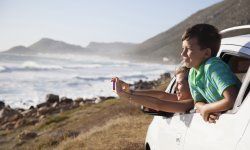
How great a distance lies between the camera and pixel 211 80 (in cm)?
356

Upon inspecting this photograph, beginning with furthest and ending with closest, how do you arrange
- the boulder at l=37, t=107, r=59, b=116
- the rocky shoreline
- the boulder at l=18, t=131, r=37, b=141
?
the boulder at l=37, t=107, r=59, b=116 < the rocky shoreline < the boulder at l=18, t=131, r=37, b=141

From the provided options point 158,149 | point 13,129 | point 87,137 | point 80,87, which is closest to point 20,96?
point 80,87

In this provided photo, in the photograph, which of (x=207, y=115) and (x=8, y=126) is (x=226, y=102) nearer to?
(x=207, y=115)

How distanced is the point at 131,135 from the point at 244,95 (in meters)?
8.71

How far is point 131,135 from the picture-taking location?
1182cm

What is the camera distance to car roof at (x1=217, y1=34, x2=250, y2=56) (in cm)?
352

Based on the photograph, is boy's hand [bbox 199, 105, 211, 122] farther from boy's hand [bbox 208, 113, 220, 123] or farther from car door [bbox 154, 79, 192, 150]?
car door [bbox 154, 79, 192, 150]

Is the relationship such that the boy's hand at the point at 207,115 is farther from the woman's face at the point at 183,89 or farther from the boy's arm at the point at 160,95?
the boy's arm at the point at 160,95

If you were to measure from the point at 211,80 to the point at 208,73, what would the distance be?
0.19ft

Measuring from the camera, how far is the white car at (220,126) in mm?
2914

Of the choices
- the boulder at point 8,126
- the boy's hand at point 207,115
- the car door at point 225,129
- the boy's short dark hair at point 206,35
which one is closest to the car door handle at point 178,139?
the car door at point 225,129

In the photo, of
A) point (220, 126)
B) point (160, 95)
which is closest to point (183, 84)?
point (160, 95)

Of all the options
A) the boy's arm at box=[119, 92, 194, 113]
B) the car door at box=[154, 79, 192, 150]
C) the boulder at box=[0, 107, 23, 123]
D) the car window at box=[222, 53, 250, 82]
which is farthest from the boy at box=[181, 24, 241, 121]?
the boulder at box=[0, 107, 23, 123]

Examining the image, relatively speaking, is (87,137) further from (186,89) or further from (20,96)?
(20,96)
